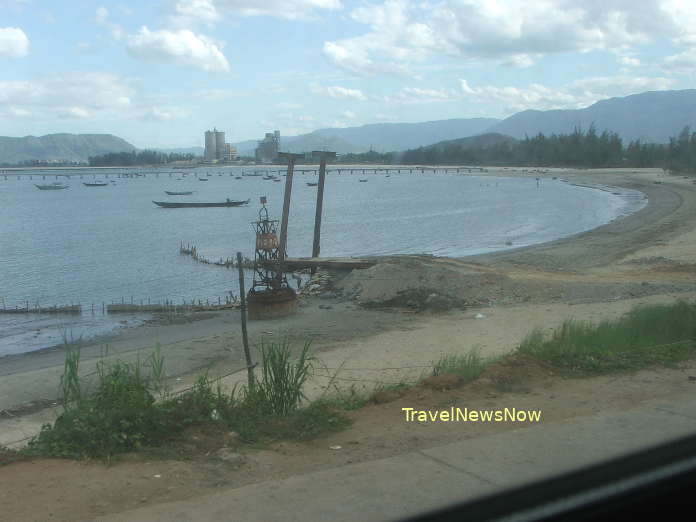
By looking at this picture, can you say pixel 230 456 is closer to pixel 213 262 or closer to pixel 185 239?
pixel 213 262

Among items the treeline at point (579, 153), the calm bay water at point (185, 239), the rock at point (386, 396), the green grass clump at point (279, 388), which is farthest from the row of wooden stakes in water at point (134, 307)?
the treeline at point (579, 153)

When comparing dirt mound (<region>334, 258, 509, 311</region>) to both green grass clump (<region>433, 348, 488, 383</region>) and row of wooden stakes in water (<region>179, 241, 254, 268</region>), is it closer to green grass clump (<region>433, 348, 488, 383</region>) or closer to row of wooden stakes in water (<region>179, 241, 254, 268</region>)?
green grass clump (<region>433, 348, 488, 383</region>)

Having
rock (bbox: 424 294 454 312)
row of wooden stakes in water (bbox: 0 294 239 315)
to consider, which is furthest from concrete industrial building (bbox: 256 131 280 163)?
rock (bbox: 424 294 454 312)

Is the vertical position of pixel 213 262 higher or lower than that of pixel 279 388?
lower

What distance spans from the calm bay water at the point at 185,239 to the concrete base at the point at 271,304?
4696 mm

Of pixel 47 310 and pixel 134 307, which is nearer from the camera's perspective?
pixel 134 307

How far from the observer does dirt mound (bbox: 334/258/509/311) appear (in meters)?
18.2

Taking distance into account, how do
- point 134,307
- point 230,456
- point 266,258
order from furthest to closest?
point 134,307 < point 266,258 < point 230,456

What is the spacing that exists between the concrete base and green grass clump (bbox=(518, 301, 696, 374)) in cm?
992

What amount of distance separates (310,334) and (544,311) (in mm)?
5110

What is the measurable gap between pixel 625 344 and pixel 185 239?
44.7m

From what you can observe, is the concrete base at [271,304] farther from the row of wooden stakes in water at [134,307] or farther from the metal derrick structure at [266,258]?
the row of wooden stakes in water at [134,307]

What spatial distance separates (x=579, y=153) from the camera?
144750 mm

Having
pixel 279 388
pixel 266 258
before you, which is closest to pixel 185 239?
pixel 266 258
